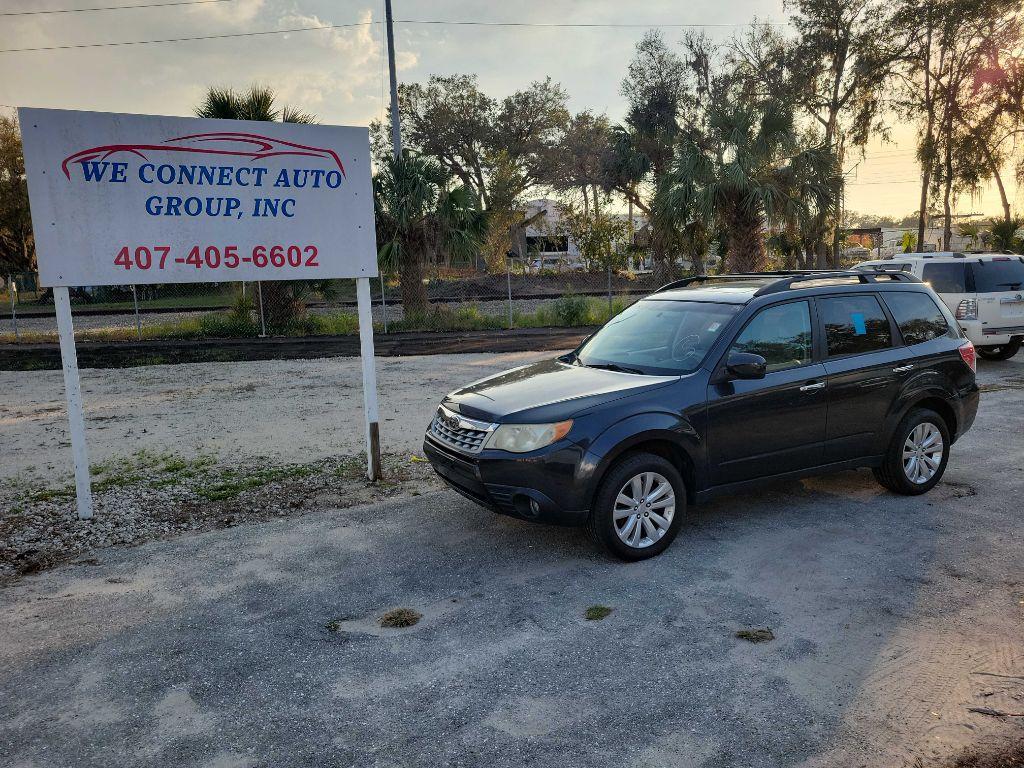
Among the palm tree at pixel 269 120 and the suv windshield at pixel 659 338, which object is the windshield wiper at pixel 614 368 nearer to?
the suv windshield at pixel 659 338

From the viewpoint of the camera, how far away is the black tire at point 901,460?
5875 mm

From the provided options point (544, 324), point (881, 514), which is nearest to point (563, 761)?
point (881, 514)

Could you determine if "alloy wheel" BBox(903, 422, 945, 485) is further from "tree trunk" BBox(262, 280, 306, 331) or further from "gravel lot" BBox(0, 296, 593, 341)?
"gravel lot" BBox(0, 296, 593, 341)

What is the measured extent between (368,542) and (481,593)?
3.97 ft

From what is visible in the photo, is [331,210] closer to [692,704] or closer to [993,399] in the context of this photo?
[692,704]

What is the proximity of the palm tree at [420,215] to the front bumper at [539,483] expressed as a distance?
43.8 feet

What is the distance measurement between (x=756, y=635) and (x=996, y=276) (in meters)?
10.9

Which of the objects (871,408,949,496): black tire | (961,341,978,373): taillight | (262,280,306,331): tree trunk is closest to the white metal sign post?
(871,408,949,496): black tire

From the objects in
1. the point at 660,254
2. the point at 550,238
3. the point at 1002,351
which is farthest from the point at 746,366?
the point at 550,238

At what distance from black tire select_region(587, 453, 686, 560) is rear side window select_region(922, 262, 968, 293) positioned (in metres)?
9.54

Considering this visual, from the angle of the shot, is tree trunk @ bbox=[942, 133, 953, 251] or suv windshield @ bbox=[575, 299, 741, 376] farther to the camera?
tree trunk @ bbox=[942, 133, 953, 251]

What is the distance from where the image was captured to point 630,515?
4.79 metres

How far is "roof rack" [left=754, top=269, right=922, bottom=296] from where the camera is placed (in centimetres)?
556

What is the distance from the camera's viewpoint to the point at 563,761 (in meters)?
2.95
